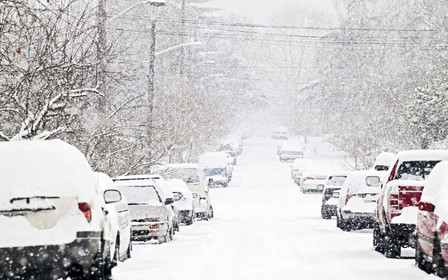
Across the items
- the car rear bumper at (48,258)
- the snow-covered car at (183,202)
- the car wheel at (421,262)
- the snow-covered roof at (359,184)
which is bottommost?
the snow-covered car at (183,202)

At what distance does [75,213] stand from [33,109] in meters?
9.89

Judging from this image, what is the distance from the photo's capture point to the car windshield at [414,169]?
56.6 ft

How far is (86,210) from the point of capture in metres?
11.0

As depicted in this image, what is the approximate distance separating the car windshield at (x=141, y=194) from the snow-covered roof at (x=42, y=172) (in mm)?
9271

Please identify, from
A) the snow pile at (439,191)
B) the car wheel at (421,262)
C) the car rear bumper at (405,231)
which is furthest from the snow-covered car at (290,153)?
the snow pile at (439,191)

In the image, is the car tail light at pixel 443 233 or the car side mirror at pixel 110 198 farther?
the car side mirror at pixel 110 198

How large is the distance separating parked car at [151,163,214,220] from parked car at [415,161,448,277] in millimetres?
16486

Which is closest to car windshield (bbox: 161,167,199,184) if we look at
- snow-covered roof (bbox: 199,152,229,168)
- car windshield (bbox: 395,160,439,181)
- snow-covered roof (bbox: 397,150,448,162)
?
car windshield (bbox: 395,160,439,181)

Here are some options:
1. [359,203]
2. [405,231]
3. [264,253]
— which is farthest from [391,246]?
[359,203]

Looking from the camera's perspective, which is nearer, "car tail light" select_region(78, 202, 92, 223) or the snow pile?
"car tail light" select_region(78, 202, 92, 223)

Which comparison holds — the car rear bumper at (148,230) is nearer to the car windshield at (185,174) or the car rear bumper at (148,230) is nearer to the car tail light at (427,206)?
the car tail light at (427,206)

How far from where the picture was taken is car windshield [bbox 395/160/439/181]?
17266 mm

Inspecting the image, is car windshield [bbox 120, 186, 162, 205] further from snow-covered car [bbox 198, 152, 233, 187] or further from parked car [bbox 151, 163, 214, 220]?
snow-covered car [bbox 198, 152, 233, 187]

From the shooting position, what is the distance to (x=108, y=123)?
22266 millimetres
